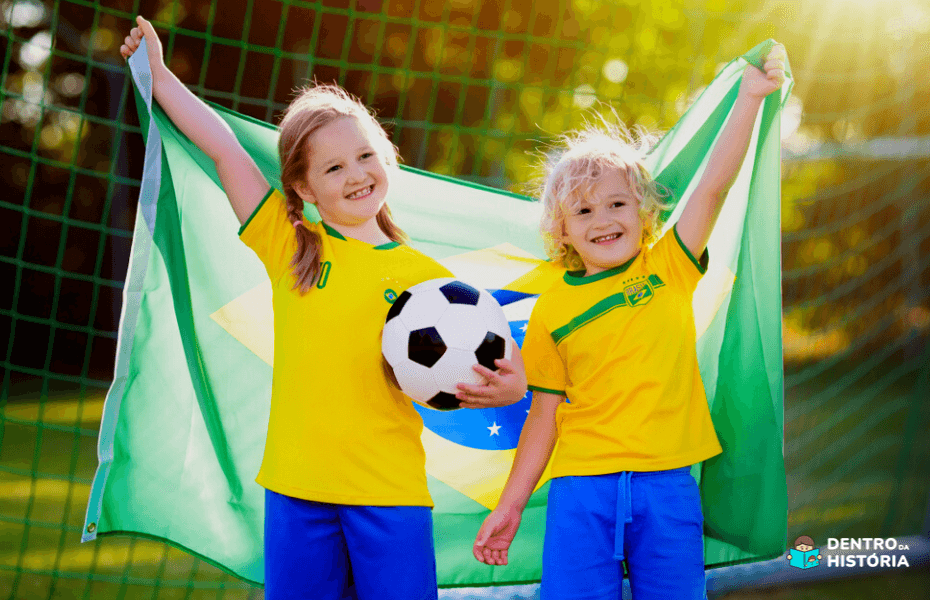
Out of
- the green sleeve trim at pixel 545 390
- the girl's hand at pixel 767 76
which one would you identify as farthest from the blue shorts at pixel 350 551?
the girl's hand at pixel 767 76

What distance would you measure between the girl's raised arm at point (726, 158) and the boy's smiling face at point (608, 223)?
0.38ft

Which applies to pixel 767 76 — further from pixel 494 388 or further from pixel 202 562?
pixel 202 562

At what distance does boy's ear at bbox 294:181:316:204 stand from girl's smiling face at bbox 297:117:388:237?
0.04 feet

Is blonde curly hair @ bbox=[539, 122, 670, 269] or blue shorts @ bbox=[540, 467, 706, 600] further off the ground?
blonde curly hair @ bbox=[539, 122, 670, 269]

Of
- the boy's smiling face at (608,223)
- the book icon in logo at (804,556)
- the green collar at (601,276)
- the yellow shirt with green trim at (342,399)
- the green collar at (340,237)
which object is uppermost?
the boy's smiling face at (608,223)

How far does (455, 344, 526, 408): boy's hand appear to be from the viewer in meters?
1.54

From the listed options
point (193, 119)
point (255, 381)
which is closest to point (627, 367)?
point (255, 381)

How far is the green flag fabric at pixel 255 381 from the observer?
1.92 meters

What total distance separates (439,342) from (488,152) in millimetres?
6841

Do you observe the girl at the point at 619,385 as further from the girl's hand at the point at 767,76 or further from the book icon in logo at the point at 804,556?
the book icon in logo at the point at 804,556

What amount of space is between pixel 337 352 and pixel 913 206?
3522 millimetres

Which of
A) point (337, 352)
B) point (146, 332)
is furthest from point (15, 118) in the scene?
point (337, 352)

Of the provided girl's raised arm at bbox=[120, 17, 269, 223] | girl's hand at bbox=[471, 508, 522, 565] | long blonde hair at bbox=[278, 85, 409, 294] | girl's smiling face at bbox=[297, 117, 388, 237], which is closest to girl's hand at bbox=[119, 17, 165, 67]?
girl's raised arm at bbox=[120, 17, 269, 223]

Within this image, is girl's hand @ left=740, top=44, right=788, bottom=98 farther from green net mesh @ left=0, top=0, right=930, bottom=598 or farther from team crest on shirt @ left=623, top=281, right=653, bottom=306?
green net mesh @ left=0, top=0, right=930, bottom=598
